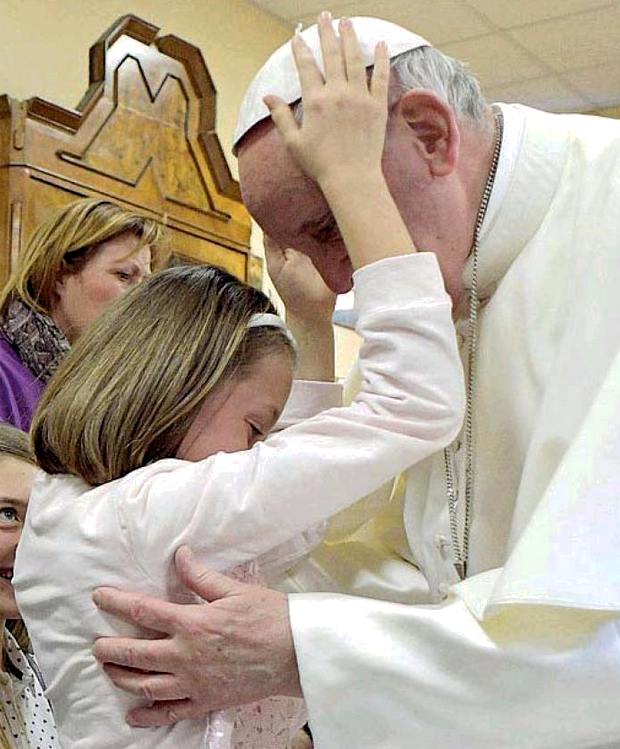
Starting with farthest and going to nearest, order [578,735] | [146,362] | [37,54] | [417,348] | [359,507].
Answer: [37,54] → [359,507] → [146,362] → [417,348] → [578,735]

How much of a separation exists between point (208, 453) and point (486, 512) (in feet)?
1.06

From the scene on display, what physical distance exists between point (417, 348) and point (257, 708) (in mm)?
460

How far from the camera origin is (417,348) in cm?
127

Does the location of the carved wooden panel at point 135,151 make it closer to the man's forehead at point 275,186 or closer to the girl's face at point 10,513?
the girl's face at point 10,513

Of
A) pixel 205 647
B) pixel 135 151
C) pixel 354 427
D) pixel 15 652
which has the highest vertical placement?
pixel 135 151

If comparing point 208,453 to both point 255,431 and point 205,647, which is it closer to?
point 255,431

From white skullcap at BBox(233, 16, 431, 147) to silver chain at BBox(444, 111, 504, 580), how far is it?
0.16 meters

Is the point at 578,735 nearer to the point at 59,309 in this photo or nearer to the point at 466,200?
the point at 466,200

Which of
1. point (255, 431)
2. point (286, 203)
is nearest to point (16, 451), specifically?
point (255, 431)

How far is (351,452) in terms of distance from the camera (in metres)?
1.28

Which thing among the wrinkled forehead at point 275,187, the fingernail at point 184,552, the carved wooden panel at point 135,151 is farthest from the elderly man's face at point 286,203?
the carved wooden panel at point 135,151

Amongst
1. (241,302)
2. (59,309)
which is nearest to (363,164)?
(241,302)

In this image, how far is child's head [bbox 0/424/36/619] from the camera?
204 centimetres

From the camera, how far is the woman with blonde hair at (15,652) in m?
2.04
